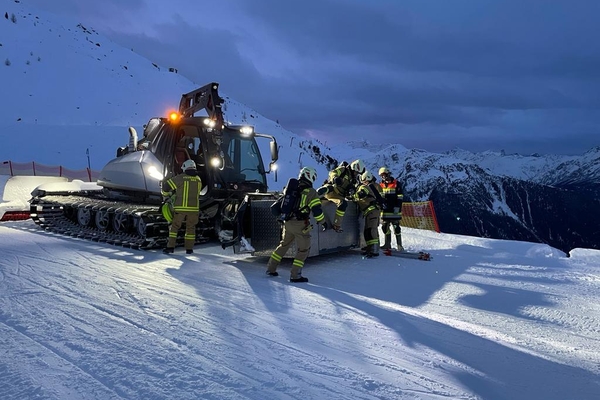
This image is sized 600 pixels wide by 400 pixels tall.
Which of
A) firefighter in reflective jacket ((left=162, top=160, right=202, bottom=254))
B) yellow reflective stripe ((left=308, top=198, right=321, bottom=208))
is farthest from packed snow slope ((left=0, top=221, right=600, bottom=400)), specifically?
yellow reflective stripe ((left=308, top=198, right=321, bottom=208))

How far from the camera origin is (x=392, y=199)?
10.2 meters

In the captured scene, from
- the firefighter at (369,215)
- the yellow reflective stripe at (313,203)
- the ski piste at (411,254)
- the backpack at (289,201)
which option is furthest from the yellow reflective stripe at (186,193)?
the ski piste at (411,254)

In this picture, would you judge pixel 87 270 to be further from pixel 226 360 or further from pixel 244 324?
pixel 226 360

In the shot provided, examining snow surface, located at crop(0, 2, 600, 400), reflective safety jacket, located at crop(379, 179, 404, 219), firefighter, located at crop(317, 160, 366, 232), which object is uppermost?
firefighter, located at crop(317, 160, 366, 232)

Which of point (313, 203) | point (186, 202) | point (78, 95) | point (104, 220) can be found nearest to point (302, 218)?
point (313, 203)

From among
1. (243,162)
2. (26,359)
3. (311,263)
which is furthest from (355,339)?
(243,162)

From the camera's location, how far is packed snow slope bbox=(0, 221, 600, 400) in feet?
10.7

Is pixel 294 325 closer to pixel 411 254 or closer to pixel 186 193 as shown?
pixel 186 193

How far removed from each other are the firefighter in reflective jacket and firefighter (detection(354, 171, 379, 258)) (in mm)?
3358

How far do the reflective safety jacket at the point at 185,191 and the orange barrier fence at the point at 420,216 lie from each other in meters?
7.81

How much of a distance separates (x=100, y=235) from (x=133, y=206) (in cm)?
115

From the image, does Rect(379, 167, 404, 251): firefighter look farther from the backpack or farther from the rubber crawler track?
the rubber crawler track

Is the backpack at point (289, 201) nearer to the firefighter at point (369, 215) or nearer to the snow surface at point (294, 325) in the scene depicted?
the snow surface at point (294, 325)

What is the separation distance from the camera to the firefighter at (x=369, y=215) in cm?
926
